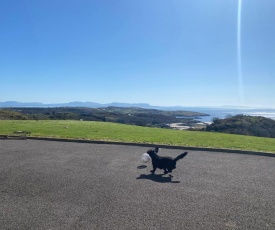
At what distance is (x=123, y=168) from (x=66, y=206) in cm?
363

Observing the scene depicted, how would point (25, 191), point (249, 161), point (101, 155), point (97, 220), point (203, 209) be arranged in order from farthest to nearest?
point (101, 155)
point (249, 161)
point (25, 191)
point (203, 209)
point (97, 220)

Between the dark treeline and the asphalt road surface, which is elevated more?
the asphalt road surface

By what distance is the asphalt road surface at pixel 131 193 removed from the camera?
501 centimetres

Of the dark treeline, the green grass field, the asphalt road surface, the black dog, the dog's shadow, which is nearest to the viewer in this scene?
the asphalt road surface

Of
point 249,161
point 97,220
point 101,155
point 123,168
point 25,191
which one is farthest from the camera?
point 101,155

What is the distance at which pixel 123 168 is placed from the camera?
360 inches

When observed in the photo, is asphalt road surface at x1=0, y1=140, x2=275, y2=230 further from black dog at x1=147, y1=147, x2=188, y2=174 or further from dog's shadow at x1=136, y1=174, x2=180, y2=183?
black dog at x1=147, y1=147, x2=188, y2=174

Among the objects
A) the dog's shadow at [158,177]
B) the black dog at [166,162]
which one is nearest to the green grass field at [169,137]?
the black dog at [166,162]

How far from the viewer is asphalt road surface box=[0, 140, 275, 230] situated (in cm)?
501

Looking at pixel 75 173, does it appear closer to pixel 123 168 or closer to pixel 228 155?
pixel 123 168

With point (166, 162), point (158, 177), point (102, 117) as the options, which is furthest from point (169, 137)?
point (102, 117)

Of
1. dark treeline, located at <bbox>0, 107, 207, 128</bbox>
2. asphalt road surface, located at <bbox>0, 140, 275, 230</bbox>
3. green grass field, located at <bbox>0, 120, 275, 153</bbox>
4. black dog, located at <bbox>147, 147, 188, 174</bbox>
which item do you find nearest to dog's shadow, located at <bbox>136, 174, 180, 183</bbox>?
asphalt road surface, located at <bbox>0, 140, 275, 230</bbox>

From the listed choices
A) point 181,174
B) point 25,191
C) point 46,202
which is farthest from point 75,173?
point 181,174

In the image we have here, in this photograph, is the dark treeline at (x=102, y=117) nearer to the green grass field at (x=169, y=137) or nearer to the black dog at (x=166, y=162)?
the green grass field at (x=169, y=137)
